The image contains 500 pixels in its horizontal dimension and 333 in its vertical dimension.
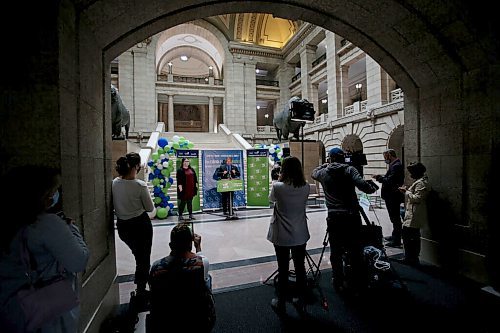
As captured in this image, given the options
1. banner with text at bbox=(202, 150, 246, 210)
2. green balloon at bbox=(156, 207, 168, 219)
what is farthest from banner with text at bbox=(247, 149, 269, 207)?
green balloon at bbox=(156, 207, 168, 219)

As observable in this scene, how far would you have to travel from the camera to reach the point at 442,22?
2756mm

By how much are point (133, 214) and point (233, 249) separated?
7.63 feet

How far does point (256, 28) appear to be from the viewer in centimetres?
2134

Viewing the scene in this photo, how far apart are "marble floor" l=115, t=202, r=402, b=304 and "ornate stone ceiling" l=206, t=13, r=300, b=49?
18.5 metres

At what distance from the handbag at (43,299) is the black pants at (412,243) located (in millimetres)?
4010

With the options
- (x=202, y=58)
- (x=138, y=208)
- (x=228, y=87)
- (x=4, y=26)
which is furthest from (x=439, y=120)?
(x=202, y=58)

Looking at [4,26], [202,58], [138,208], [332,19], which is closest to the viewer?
[4,26]

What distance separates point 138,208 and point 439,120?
4057 millimetres

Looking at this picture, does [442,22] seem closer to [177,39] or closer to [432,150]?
[432,150]

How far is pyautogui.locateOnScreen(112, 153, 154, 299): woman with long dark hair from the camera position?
247 centimetres

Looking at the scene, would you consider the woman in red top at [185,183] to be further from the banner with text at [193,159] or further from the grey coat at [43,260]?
the grey coat at [43,260]

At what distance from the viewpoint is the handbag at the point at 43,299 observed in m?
1.11

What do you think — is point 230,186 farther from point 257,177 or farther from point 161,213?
point 161,213

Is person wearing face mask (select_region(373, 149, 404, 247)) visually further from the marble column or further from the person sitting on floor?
the marble column
